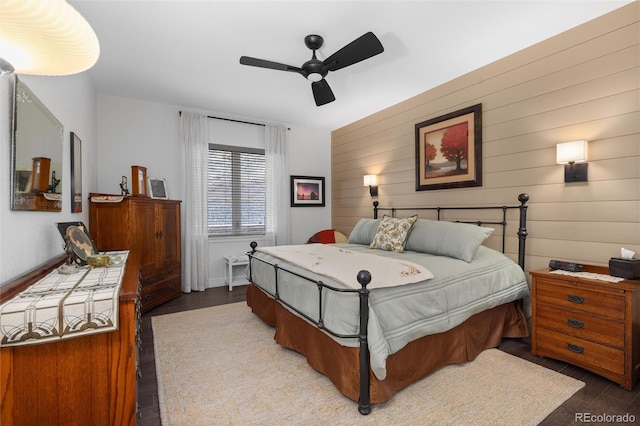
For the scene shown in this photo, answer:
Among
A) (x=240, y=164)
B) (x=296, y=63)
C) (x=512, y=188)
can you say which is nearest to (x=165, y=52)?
(x=296, y=63)

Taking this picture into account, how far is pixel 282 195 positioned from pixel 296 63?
99.1 inches

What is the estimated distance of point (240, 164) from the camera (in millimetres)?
5098

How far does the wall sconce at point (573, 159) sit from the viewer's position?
96.9 inches

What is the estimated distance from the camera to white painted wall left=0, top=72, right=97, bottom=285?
1.43 meters

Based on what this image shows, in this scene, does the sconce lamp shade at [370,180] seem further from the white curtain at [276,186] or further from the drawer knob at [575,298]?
the drawer knob at [575,298]

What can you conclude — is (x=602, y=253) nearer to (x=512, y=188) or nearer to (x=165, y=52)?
(x=512, y=188)

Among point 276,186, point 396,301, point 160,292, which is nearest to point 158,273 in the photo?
point 160,292

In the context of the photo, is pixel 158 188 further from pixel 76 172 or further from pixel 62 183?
pixel 62 183

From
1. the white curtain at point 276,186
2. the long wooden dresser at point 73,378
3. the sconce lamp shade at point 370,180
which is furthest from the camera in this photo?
the white curtain at point 276,186

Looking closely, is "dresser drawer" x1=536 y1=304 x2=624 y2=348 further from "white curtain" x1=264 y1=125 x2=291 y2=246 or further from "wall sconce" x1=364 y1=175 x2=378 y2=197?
"white curtain" x1=264 y1=125 x2=291 y2=246

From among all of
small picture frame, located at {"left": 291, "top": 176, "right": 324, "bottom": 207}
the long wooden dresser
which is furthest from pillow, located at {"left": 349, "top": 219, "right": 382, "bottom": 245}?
the long wooden dresser

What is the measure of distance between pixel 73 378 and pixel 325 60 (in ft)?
8.42

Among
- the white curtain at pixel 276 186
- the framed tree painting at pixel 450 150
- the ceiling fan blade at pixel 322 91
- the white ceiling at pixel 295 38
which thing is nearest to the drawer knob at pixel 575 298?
the framed tree painting at pixel 450 150

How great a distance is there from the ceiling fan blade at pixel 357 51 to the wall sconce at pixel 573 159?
1739 millimetres
